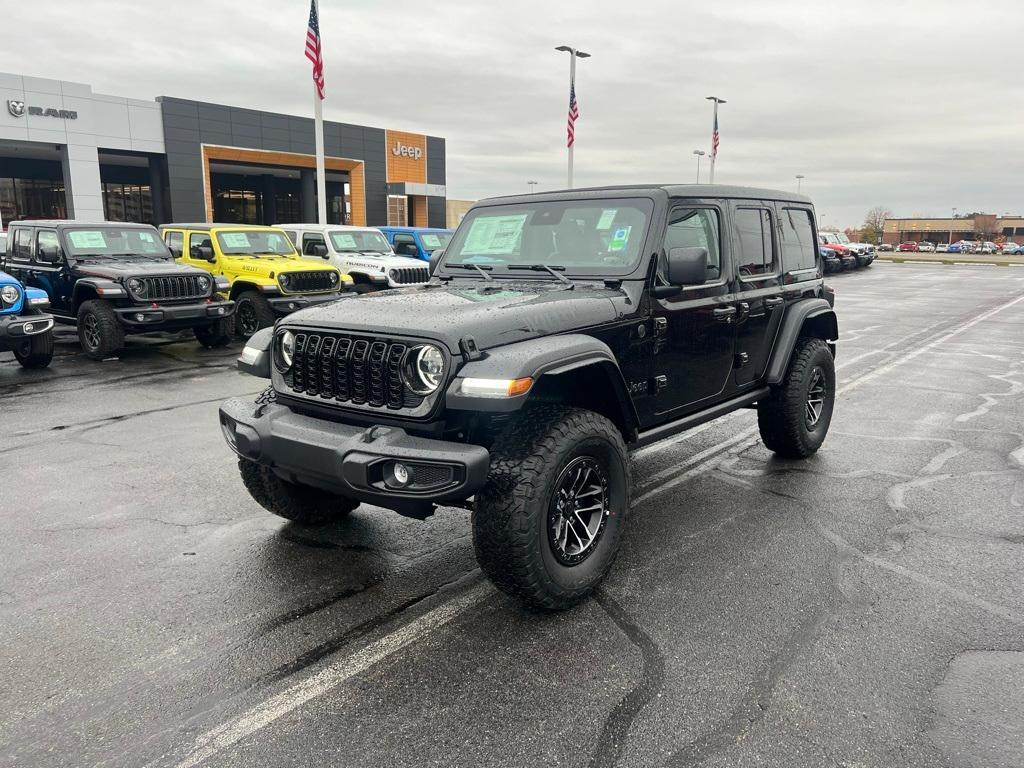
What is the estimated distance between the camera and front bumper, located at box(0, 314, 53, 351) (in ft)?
29.1

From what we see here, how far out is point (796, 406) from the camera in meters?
5.63

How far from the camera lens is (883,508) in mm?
4984

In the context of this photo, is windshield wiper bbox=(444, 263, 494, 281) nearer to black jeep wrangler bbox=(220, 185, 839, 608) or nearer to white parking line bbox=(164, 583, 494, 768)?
black jeep wrangler bbox=(220, 185, 839, 608)

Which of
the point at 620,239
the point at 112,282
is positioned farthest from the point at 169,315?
the point at 620,239

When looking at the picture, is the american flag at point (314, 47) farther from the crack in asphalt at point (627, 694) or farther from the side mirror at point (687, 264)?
the crack in asphalt at point (627, 694)

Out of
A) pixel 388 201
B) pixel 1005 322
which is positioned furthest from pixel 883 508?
pixel 388 201

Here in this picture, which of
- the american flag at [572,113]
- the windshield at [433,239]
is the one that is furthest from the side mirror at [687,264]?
the american flag at [572,113]

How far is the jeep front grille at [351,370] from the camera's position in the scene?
3.36m

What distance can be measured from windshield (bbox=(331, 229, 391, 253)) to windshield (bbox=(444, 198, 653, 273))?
1103 cm

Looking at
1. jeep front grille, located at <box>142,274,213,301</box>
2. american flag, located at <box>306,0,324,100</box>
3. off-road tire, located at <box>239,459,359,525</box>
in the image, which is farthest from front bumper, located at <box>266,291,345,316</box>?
american flag, located at <box>306,0,324,100</box>

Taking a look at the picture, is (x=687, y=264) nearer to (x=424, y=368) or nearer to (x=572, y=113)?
(x=424, y=368)

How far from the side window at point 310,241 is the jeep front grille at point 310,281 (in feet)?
9.77

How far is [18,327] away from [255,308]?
373 centimetres

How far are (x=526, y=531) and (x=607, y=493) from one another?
701 mm
